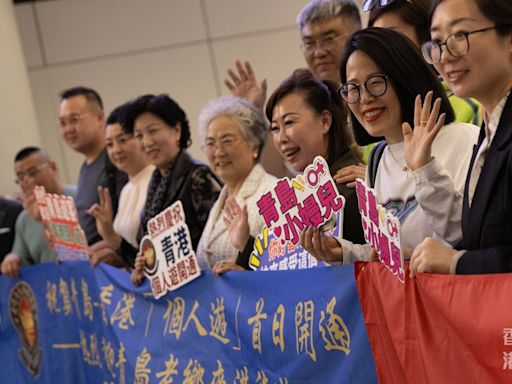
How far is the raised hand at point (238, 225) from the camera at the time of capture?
3176mm

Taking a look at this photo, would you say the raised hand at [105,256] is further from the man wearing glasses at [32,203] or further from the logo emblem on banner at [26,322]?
the man wearing glasses at [32,203]

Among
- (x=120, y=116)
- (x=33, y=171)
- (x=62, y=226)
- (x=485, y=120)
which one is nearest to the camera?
(x=485, y=120)

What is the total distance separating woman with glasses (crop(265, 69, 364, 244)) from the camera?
300 centimetres

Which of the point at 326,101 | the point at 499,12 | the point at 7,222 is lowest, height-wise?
the point at 7,222

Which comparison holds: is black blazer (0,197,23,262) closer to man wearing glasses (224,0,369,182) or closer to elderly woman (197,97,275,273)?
elderly woman (197,97,275,273)

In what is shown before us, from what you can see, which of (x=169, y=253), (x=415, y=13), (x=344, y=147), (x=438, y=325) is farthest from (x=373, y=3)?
(x=438, y=325)

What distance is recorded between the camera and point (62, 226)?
4.33 meters

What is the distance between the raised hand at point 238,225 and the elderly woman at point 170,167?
0.43 metres

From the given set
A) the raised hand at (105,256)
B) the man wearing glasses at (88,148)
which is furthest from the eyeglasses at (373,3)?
the man wearing glasses at (88,148)

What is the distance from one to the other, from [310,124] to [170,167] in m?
1.01

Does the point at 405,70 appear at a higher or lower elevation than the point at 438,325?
higher

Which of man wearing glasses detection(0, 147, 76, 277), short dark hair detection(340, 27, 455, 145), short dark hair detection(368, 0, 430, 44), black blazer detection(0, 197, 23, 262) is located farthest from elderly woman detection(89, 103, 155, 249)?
short dark hair detection(340, 27, 455, 145)

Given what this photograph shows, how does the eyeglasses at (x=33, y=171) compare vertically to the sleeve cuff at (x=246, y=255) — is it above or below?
above

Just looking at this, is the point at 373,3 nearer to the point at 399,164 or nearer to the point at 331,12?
the point at 331,12
